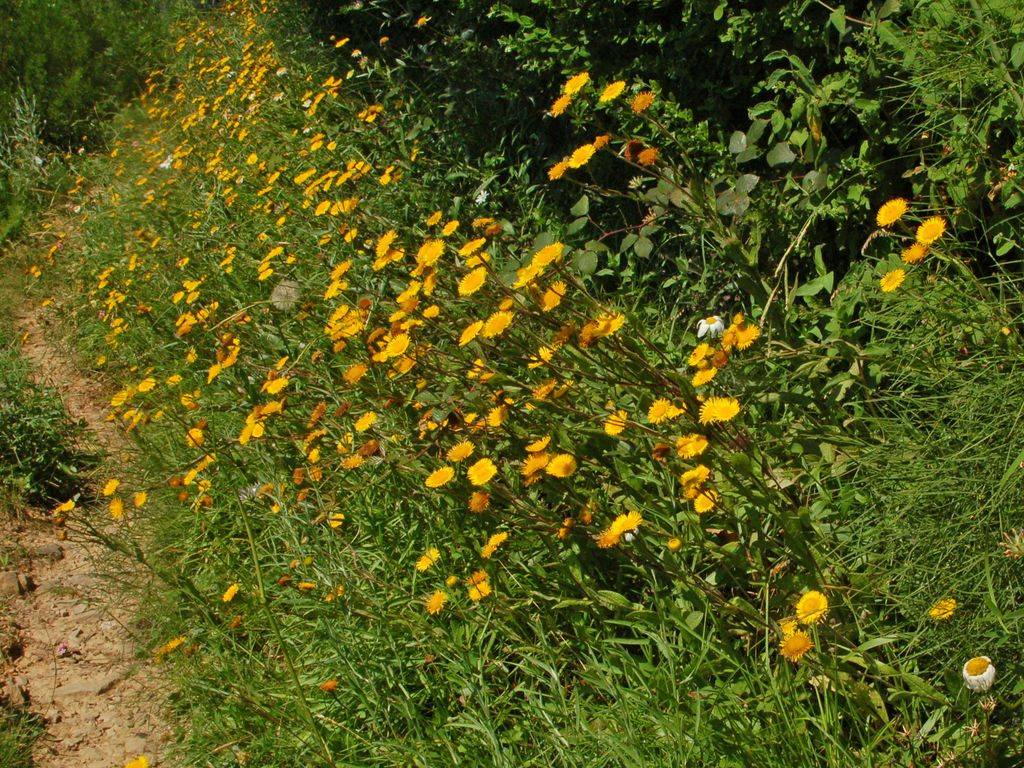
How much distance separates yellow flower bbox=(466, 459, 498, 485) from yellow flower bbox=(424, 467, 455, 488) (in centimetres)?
6

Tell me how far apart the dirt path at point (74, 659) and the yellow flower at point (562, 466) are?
1363 millimetres

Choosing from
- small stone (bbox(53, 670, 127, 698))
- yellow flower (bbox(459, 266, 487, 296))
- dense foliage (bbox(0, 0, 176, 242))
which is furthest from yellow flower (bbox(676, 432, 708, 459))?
dense foliage (bbox(0, 0, 176, 242))

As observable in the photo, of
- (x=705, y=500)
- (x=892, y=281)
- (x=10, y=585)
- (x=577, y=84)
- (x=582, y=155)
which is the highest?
(x=577, y=84)

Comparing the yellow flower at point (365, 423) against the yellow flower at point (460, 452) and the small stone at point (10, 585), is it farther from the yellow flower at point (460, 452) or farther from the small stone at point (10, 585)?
the small stone at point (10, 585)

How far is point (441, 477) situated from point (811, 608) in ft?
3.04

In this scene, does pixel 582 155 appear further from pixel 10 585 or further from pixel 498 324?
pixel 10 585

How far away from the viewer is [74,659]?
3184mm

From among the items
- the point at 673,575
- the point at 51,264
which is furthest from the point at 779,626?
the point at 51,264

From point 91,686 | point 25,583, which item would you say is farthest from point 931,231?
point 25,583

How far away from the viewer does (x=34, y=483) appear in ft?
13.0

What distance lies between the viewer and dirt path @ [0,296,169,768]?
2.78m

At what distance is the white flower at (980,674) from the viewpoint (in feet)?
5.05

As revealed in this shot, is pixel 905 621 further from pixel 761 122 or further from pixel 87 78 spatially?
pixel 87 78

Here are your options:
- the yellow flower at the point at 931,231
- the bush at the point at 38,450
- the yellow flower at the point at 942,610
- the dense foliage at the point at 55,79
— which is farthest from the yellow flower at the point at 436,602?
the dense foliage at the point at 55,79
